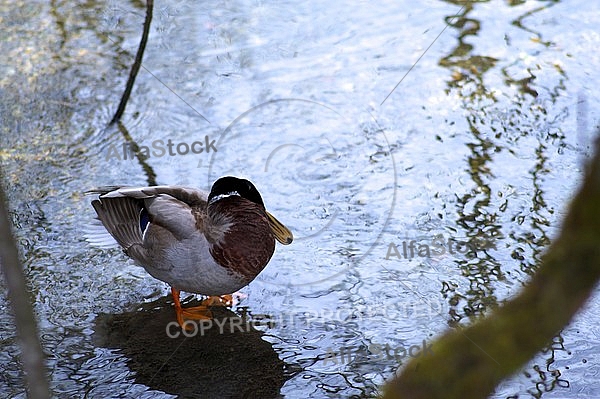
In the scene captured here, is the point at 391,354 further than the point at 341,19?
No

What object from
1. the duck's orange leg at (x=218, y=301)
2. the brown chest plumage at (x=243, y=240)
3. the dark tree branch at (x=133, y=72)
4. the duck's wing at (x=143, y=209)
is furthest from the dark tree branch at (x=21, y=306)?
the dark tree branch at (x=133, y=72)

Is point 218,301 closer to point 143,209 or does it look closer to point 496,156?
point 143,209

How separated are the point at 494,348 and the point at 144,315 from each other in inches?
105

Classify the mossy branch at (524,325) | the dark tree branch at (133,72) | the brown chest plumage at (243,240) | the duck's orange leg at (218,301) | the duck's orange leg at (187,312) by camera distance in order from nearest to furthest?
the mossy branch at (524,325) < the brown chest plumage at (243,240) < the duck's orange leg at (187,312) < the duck's orange leg at (218,301) < the dark tree branch at (133,72)

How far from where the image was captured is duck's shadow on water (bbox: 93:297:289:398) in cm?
315

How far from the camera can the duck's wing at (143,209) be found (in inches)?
130

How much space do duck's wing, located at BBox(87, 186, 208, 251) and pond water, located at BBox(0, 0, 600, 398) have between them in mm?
350

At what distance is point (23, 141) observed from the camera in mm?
4820

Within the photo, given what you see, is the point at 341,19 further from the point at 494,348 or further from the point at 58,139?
the point at 494,348

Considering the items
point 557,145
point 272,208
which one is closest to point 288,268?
point 272,208

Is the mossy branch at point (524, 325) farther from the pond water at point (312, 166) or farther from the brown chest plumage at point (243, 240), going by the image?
the brown chest plumage at point (243, 240)

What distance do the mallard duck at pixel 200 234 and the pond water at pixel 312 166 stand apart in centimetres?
32

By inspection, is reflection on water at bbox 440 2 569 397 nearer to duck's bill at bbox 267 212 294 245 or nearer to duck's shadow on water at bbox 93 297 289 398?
duck's bill at bbox 267 212 294 245

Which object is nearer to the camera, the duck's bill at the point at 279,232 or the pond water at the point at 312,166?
the pond water at the point at 312,166
